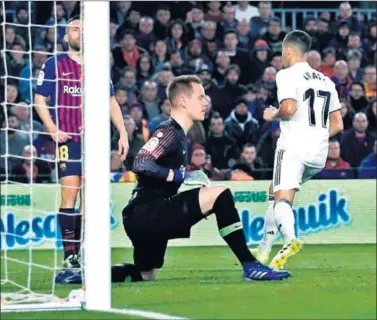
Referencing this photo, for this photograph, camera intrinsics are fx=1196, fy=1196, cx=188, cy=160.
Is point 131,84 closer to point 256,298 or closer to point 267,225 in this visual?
point 267,225

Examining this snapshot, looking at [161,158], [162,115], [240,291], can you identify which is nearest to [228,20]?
[162,115]

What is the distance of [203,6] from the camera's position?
47.2 feet

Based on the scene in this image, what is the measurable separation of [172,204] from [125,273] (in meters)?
0.71

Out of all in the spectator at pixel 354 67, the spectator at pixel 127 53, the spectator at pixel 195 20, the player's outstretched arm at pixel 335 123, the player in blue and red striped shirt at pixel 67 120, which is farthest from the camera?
the spectator at pixel 354 67

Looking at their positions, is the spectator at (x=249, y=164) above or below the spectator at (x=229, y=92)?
below

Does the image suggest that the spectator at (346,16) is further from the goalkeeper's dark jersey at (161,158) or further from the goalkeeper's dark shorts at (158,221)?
the goalkeeper's dark shorts at (158,221)

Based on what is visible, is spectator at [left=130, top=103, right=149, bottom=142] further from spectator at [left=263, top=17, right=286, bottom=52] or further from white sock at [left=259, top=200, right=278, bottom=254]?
white sock at [left=259, top=200, right=278, bottom=254]

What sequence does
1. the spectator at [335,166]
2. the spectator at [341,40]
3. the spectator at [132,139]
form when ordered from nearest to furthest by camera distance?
the spectator at [132,139] < the spectator at [335,166] < the spectator at [341,40]

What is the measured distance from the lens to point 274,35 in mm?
14180

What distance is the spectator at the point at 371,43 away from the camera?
14.5 metres

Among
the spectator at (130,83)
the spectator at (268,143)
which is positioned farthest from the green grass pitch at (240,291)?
the spectator at (130,83)

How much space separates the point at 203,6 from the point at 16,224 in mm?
4071

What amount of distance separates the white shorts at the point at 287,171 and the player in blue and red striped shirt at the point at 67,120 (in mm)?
1218

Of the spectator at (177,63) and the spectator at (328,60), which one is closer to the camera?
the spectator at (177,63)
